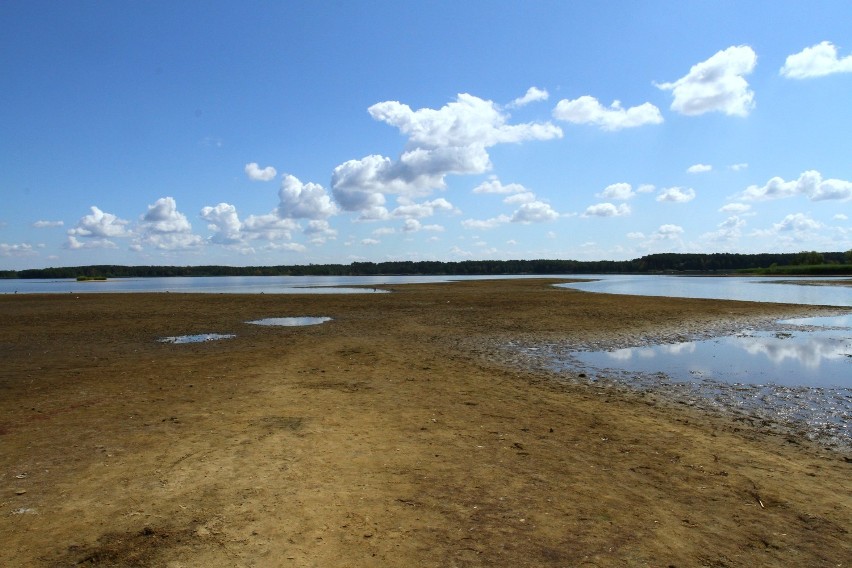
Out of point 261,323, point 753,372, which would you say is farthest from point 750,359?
point 261,323

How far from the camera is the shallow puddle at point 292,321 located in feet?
86.0

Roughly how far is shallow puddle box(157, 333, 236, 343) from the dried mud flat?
20.9 ft

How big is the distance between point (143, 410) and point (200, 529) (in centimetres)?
555

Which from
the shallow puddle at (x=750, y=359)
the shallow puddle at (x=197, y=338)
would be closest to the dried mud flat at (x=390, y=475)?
the shallow puddle at (x=750, y=359)

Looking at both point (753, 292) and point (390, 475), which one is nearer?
point (390, 475)

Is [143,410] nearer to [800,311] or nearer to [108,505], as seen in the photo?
[108,505]

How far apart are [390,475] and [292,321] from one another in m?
22.0

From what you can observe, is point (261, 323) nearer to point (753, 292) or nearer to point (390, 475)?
point (390, 475)

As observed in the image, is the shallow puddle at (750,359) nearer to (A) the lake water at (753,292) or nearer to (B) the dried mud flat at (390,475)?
(B) the dried mud flat at (390,475)

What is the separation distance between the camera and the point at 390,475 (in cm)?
636

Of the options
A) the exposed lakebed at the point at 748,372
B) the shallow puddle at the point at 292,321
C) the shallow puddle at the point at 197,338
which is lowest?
the exposed lakebed at the point at 748,372

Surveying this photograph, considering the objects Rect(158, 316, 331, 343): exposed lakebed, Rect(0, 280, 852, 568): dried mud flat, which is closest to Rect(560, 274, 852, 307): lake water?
Rect(158, 316, 331, 343): exposed lakebed

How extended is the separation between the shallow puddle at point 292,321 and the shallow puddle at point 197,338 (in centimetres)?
399

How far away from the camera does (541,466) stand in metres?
6.72
